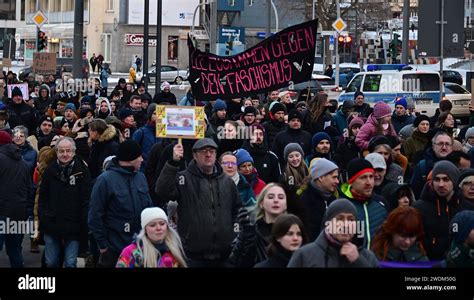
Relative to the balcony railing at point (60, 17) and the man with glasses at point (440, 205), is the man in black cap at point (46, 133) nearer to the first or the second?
the man with glasses at point (440, 205)

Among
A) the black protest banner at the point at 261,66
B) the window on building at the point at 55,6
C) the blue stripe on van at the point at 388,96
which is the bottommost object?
the black protest banner at the point at 261,66

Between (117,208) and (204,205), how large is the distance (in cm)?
84

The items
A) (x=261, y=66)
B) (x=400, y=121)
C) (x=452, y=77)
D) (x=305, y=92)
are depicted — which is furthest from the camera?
(x=452, y=77)

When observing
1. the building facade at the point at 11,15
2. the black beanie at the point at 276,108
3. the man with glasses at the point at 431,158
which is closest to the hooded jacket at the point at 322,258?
the man with glasses at the point at 431,158

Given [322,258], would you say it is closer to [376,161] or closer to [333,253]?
[333,253]

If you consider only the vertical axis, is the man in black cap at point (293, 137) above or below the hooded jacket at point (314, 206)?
above

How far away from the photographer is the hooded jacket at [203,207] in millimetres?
9500

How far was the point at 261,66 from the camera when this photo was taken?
1491 centimetres

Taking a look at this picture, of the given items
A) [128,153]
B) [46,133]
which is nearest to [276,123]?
[46,133]

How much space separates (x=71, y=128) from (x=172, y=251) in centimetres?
815

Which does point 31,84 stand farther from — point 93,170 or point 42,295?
point 42,295

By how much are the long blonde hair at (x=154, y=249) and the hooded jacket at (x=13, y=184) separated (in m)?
4.28

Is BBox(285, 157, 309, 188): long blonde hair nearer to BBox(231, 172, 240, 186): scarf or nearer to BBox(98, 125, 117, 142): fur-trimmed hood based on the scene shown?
BBox(231, 172, 240, 186): scarf

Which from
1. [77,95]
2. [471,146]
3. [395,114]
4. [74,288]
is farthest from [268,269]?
[77,95]
